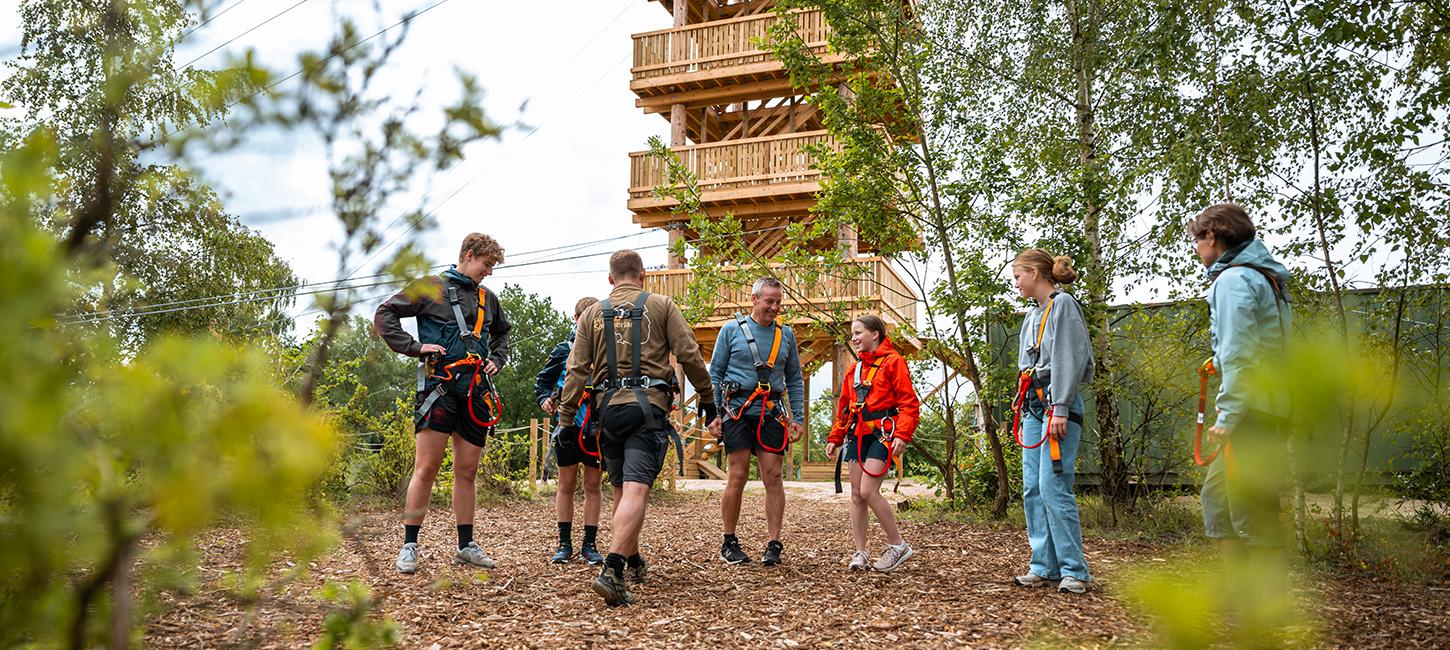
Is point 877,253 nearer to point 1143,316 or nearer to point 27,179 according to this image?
point 1143,316

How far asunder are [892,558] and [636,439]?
1.85 m

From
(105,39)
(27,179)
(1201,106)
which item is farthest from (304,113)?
(1201,106)

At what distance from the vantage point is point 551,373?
630 centimetres

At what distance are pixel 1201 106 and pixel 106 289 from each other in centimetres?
647

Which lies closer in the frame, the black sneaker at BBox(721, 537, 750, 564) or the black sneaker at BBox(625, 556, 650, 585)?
the black sneaker at BBox(625, 556, 650, 585)

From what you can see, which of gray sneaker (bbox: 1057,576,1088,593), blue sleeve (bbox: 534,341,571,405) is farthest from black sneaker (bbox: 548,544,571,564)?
gray sneaker (bbox: 1057,576,1088,593)

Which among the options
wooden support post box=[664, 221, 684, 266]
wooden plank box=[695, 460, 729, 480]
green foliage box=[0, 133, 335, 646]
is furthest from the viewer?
wooden plank box=[695, 460, 729, 480]

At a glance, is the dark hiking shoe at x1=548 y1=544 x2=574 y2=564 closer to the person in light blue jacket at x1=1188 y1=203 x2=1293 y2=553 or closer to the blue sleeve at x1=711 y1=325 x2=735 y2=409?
the blue sleeve at x1=711 y1=325 x2=735 y2=409

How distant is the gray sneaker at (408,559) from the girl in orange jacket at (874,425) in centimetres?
231

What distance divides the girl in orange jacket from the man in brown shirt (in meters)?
0.99

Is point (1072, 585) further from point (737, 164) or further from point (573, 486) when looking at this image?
point (737, 164)

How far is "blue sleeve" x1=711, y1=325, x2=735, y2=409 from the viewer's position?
5.64 m

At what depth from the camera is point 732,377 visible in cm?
564

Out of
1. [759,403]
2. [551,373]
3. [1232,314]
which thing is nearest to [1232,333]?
[1232,314]
